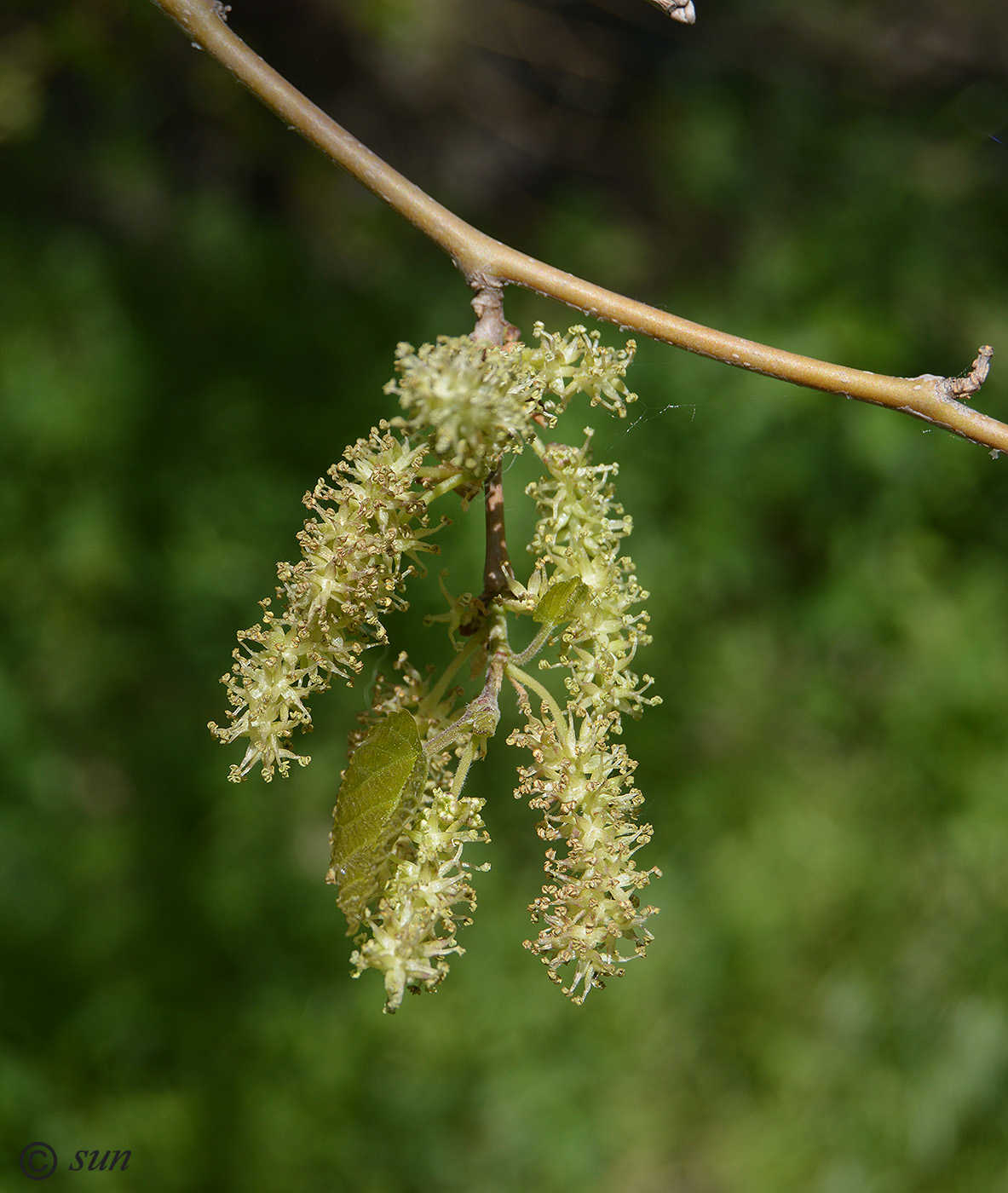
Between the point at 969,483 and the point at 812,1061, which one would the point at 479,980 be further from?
the point at 969,483

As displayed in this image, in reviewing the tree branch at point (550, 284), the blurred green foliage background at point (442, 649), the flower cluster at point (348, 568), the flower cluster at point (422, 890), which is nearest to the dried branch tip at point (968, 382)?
the tree branch at point (550, 284)

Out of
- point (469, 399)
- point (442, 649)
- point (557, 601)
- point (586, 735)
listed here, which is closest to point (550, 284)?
point (469, 399)

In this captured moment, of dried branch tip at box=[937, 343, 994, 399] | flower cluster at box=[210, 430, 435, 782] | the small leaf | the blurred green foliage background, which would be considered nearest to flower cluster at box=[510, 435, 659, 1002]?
the small leaf

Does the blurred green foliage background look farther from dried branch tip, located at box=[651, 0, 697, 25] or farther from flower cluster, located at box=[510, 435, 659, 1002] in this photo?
dried branch tip, located at box=[651, 0, 697, 25]

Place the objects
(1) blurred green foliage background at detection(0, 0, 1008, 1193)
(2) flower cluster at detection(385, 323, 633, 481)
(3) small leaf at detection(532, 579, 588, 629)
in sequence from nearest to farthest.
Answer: (2) flower cluster at detection(385, 323, 633, 481) < (3) small leaf at detection(532, 579, 588, 629) < (1) blurred green foliage background at detection(0, 0, 1008, 1193)

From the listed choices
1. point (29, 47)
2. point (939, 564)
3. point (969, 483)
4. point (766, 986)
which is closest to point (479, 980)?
point (766, 986)

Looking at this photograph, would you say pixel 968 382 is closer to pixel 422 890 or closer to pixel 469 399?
pixel 469 399
